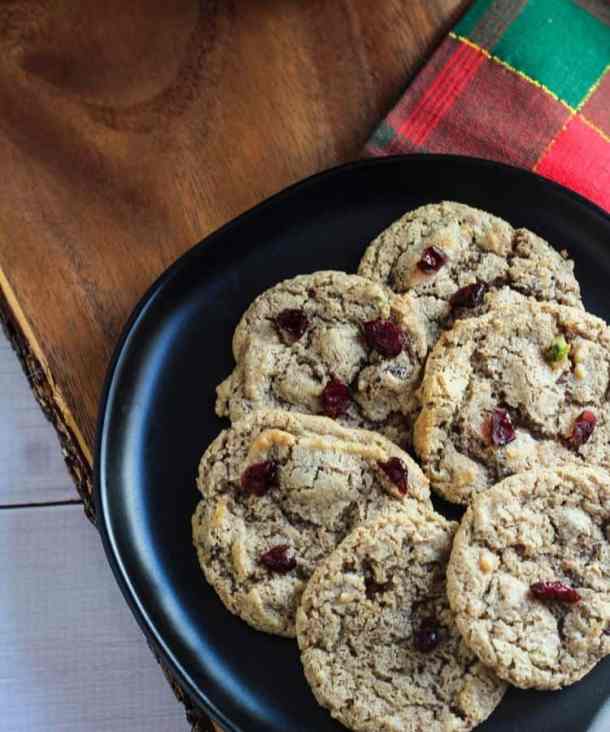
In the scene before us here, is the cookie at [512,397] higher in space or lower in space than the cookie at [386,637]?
higher

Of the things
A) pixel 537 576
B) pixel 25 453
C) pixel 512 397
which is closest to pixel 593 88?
pixel 512 397

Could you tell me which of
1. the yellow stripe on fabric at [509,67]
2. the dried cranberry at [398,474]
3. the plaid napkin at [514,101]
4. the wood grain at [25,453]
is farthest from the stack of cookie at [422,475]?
the wood grain at [25,453]

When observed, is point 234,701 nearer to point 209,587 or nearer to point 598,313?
point 209,587

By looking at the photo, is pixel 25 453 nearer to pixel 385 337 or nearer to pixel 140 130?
pixel 140 130

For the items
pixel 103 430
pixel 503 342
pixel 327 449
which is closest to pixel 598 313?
pixel 503 342

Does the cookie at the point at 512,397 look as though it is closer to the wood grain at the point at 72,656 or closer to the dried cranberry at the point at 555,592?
the dried cranberry at the point at 555,592
